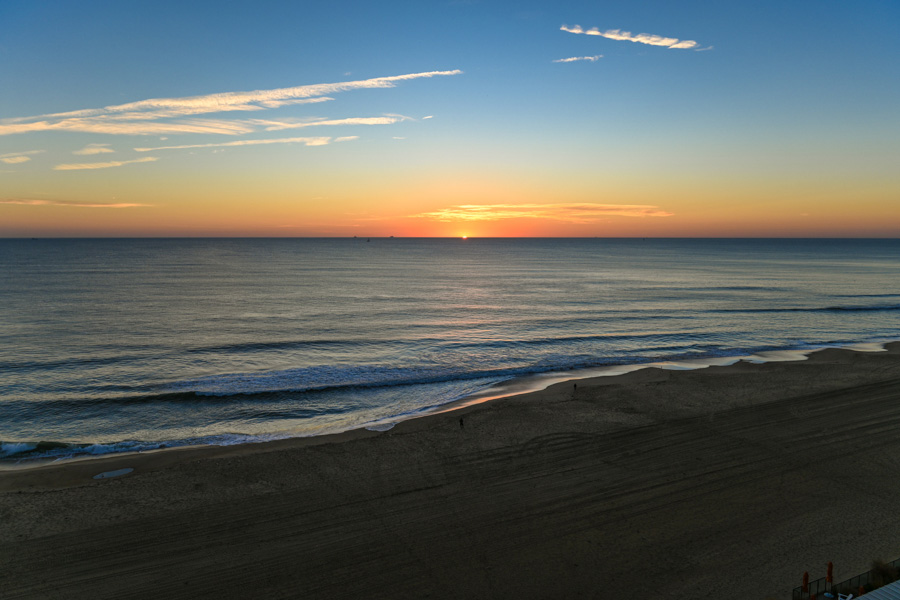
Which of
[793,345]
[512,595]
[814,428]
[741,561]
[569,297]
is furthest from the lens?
[569,297]

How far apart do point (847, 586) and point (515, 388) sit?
20.0m

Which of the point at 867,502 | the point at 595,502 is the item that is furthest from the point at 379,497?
the point at 867,502

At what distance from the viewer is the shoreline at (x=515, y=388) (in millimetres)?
20453

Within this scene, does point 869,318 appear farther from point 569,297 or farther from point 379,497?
point 379,497

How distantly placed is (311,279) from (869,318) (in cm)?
8524

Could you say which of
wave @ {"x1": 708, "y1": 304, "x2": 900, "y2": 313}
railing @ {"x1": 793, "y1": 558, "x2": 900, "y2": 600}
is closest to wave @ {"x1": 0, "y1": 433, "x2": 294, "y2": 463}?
railing @ {"x1": 793, "y1": 558, "x2": 900, "y2": 600}

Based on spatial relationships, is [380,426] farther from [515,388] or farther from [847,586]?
[847,586]

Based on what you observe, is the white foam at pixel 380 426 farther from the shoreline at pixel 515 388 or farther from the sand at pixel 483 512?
the sand at pixel 483 512

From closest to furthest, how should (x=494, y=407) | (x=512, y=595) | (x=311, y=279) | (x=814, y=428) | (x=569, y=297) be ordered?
(x=512, y=595) → (x=814, y=428) → (x=494, y=407) → (x=569, y=297) → (x=311, y=279)

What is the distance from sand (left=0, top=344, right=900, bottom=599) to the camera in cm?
1249

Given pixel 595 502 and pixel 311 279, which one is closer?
pixel 595 502

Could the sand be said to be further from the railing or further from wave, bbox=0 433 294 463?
wave, bbox=0 433 294 463

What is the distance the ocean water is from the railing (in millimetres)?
17674

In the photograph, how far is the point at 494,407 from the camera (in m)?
25.7
